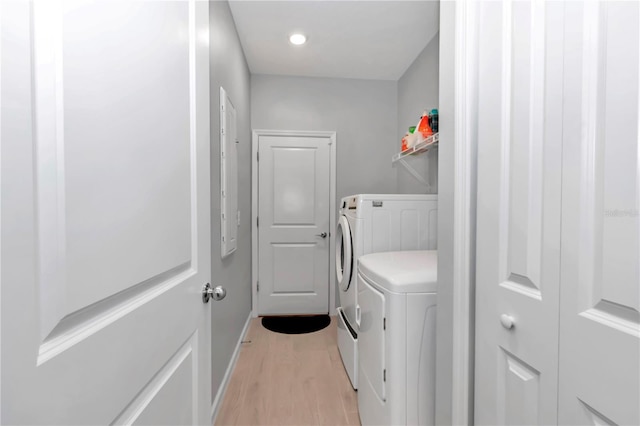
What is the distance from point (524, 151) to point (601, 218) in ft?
0.74

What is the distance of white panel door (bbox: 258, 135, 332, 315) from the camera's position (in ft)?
10.3

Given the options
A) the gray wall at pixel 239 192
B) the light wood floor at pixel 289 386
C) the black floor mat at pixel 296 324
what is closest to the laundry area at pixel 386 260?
the light wood floor at pixel 289 386

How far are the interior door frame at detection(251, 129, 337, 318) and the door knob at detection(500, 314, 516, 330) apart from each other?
2.48 metres

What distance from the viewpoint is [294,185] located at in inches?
125

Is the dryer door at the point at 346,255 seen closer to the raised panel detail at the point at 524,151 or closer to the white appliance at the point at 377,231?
the white appliance at the point at 377,231

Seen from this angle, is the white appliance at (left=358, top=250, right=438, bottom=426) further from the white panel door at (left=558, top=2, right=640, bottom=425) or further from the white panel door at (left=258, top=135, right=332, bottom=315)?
the white panel door at (left=258, top=135, right=332, bottom=315)

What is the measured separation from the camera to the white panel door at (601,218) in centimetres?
49

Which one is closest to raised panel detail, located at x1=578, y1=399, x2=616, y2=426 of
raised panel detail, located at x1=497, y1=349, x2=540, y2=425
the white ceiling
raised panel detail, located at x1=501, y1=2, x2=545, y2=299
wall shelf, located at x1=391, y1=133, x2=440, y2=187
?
raised panel detail, located at x1=497, y1=349, x2=540, y2=425

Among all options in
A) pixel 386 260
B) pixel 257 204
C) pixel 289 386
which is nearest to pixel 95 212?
pixel 386 260

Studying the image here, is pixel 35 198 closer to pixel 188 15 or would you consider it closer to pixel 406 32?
pixel 188 15

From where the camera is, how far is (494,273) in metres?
0.79

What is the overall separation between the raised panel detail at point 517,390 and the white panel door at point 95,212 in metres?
0.85

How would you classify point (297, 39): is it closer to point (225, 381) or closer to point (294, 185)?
point (294, 185)

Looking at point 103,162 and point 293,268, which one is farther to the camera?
point 293,268
